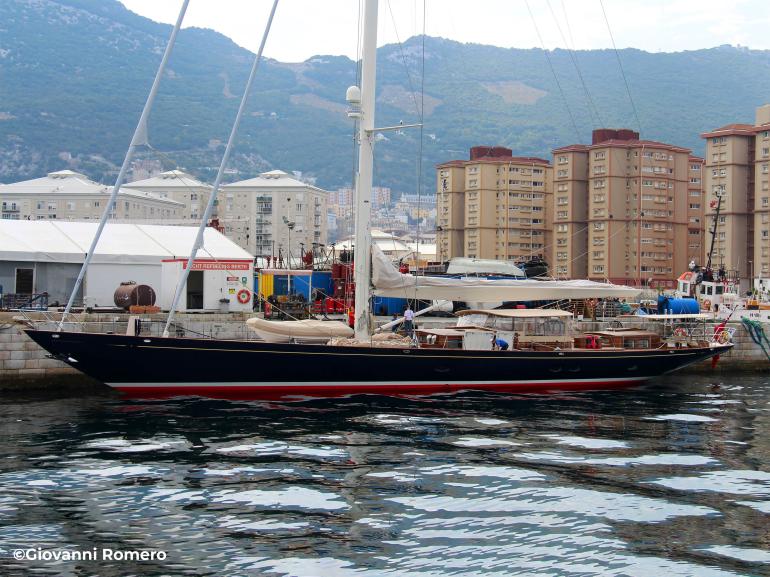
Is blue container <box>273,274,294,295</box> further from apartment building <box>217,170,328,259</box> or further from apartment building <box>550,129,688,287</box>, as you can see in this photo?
apartment building <box>217,170,328,259</box>

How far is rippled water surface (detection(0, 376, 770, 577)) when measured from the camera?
11.1 m

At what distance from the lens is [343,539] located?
11.8 m

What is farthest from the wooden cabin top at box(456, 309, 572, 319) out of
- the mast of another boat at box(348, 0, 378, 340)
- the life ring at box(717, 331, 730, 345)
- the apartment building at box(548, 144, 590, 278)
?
the apartment building at box(548, 144, 590, 278)

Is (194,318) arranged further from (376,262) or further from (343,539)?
(343,539)

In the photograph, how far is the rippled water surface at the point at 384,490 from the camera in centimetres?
1112

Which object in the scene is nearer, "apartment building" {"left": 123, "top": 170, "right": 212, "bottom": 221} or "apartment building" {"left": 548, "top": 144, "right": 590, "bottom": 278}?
"apartment building" {"left": 548, "top": 144, "right": 590, "bottom": 278}

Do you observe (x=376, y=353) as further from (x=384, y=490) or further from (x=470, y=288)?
(x=384, y=490)

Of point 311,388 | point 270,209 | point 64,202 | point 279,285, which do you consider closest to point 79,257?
point 279,285

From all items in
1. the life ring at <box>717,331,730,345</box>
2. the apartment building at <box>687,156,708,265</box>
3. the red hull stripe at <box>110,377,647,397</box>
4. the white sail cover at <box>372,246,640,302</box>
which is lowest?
the red hull stripe at <box>110,377,647,397</box>

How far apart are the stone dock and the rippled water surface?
148 inches

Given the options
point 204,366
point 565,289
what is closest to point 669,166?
point 565,289

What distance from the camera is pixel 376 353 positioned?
84.6 feet

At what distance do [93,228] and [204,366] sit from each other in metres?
21.1

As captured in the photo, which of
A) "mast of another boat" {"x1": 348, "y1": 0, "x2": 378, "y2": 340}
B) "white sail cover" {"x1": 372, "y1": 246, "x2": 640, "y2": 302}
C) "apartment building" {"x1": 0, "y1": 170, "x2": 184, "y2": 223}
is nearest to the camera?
"mast of another boat" {"x1": 348, "y1": 0, "x2": 378, "y2": 340}
